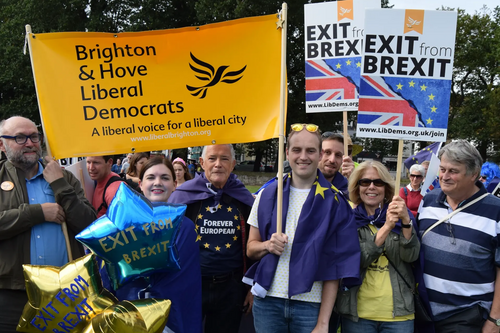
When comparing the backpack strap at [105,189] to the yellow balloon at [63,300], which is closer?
the yellow balloon at [63,300]

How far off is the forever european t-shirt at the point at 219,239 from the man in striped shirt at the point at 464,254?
1.49 m

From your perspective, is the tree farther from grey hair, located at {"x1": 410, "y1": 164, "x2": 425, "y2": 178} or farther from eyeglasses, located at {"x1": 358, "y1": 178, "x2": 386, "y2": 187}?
eyeglasses, located at {"x1": 358, "y1": 178, "x2": 386, "y2": 187}

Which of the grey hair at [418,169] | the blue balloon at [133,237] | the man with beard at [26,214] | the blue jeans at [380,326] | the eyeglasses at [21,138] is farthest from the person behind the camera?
the grey hair at [418,169]

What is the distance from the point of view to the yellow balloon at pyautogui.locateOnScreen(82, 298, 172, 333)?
8.15 feet

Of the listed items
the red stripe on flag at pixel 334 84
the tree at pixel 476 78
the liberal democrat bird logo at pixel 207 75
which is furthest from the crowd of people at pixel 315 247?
the tree at pixel 476 78

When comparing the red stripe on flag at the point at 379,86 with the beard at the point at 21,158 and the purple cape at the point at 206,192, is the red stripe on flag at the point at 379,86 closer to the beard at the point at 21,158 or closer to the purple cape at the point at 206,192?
the purple cape at the point at 206,192

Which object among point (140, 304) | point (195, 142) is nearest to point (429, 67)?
point (195, 142)

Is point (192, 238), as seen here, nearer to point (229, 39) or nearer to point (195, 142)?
point (195, 142)

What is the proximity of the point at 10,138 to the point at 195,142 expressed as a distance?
141 centimetres

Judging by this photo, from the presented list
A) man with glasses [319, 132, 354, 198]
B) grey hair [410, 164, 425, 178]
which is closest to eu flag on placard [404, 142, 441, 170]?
grey hair [410, 164, 425, 178]

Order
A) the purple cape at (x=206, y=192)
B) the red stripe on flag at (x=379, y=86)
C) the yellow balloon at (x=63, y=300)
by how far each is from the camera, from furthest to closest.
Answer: the purple cape at (x=206, y=192), the red stripe on flag at (x=379, y=86), the yellow balloon at (x=63, y=300)

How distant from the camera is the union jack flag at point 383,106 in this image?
349 cm

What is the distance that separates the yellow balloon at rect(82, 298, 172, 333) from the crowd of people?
0.25m

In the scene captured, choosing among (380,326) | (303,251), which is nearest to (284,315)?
(303,251)
